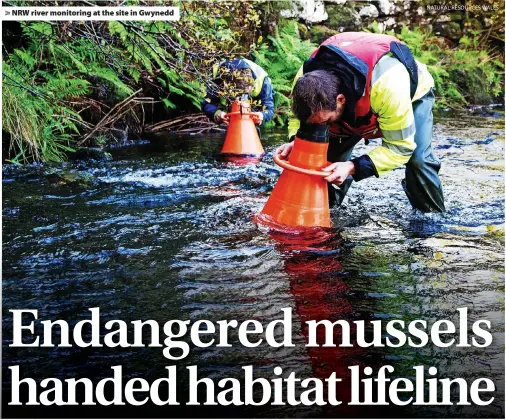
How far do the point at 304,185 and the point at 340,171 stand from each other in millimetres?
326

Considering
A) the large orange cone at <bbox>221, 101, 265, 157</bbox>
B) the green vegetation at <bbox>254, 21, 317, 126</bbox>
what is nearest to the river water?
the large orange cone at <bbox>221, 101, 265, 157</bbox>

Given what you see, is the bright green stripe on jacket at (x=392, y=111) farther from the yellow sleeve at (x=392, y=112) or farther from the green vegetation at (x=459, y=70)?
the green vegetation at (x=459, y=70)

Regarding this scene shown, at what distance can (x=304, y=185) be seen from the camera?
147 inches

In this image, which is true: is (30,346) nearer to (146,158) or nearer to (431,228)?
(431,228)

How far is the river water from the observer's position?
2.28 m

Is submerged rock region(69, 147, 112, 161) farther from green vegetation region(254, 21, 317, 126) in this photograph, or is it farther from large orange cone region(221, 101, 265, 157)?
green vegetation region(254, 21, 317, 126)

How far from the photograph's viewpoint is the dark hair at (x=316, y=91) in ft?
10.4

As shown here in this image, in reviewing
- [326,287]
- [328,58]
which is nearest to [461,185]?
[328,58]

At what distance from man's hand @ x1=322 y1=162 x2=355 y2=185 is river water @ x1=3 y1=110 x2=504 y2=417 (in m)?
0.40

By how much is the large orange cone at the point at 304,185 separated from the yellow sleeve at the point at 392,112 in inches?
12.9

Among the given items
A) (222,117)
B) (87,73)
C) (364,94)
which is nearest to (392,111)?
(364,94)

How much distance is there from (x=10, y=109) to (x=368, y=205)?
3.36 metres

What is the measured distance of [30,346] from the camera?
2373 millimetres

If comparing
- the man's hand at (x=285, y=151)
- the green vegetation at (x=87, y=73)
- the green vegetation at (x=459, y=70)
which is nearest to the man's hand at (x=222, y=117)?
the green vegetation at (x=87, y=73)
